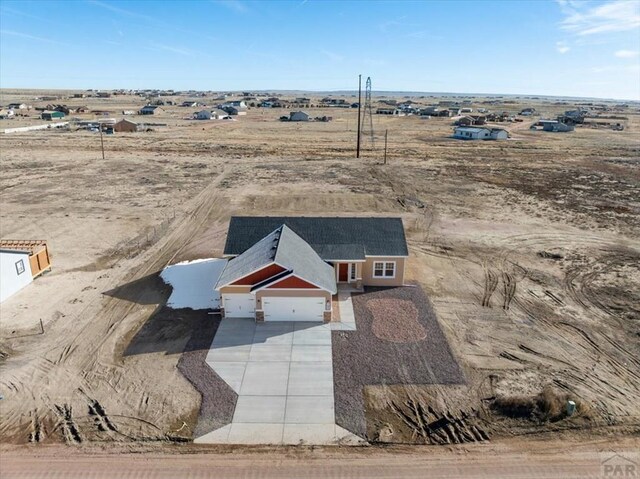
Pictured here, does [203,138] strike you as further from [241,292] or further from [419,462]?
[419,462]

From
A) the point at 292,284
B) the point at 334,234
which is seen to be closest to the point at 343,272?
the point at 334,234

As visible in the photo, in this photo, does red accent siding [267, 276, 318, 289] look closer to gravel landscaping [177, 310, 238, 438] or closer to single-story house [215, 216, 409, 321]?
single-story house [215, 216, 409, 321]

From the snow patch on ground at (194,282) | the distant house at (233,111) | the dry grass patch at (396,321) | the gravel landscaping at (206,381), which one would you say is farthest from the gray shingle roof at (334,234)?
the distant house at (233,111)

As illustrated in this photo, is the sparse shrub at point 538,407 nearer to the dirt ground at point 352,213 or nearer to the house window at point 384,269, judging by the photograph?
the dirt ground at point 352,213

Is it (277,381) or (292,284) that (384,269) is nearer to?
(292,284)

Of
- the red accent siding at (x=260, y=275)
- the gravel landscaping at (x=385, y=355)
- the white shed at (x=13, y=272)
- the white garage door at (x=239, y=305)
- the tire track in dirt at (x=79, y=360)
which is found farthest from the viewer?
the white shed at (x=13, y=272)

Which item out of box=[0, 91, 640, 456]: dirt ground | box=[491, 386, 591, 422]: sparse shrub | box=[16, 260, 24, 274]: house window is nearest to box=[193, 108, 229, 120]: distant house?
box=[0, 91, 640, 456]: dirt ground

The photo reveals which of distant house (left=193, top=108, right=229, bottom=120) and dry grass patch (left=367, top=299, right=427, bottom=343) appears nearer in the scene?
dry grass patch (left=367, top=299, right=427, bottom=343)
